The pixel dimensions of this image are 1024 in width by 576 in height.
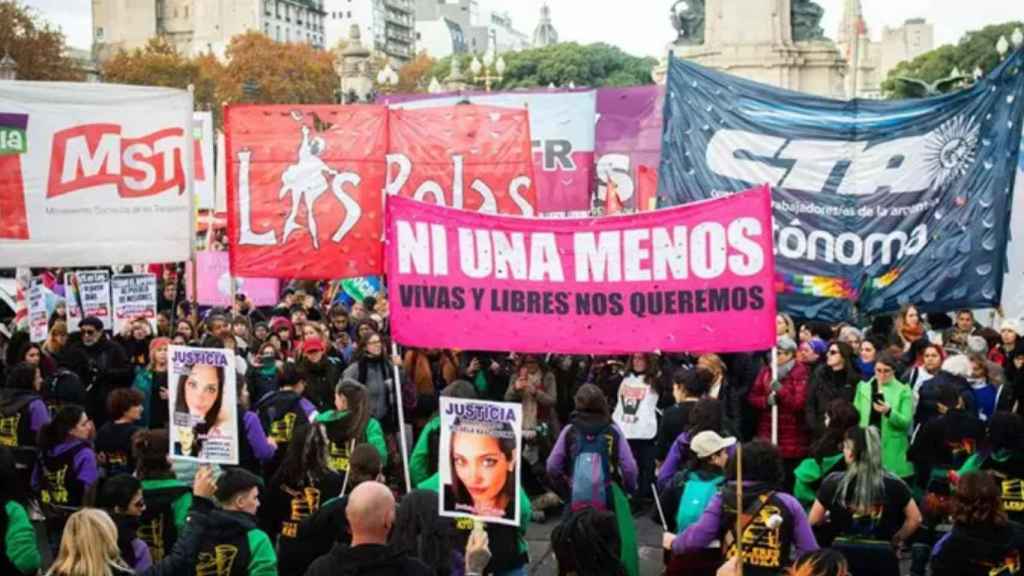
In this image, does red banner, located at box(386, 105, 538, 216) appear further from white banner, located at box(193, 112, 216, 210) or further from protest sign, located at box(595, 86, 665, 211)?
protest sign, located at box(595, 86, 665, 211)

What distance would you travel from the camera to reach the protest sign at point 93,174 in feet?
38.9

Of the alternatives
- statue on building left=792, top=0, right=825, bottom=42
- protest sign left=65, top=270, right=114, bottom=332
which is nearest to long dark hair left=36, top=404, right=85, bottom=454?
protest sign left=65, top=270, right=114, bottom=332

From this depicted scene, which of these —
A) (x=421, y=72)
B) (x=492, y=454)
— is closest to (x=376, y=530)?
(x=492, y=454)

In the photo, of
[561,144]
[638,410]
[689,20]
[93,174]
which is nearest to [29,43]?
[689,20]

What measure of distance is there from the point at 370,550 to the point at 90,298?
9.91 meters

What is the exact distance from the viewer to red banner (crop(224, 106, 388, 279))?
37.2 feet

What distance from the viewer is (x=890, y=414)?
9.52 m

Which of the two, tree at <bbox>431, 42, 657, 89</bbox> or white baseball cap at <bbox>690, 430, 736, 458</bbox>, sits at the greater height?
tree at <bbox>431, 42, 657, 89</bbox>

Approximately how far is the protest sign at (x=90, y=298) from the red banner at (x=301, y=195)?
11.4ft

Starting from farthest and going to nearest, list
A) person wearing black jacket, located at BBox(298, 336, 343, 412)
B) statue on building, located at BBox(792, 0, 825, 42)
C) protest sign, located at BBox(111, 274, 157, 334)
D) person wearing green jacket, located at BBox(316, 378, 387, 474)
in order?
1. statue on building, located at BBox(792, 0, 825, 42)
2. protest sign, located at BBox(111, 274, 157, 334)
3. person wearing black jacket, located at BBox(298, 336, 343, 412)
4. person wearing green jacket, located at BBox(316, 378, 387, 474)

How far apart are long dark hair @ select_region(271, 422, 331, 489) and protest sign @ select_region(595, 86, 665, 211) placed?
520 inches

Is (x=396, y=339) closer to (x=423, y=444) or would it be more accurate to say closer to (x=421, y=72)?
(x=423, y=444)

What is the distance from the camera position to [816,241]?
10.1 metres

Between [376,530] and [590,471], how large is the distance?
2374 millimetres
